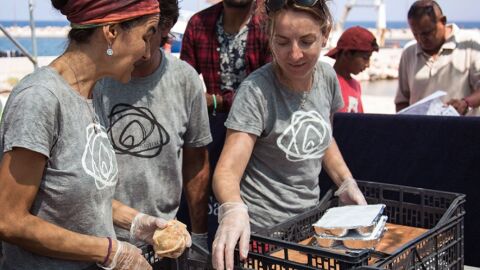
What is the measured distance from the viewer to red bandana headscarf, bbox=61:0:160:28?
1.49 meters

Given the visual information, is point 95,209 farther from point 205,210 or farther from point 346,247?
point 205,210

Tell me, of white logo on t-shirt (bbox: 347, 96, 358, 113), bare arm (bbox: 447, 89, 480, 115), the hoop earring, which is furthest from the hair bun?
bare arm (bbox: 447, 89, 480, 115)

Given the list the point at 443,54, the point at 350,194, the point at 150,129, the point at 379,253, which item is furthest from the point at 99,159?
the point at 443,54

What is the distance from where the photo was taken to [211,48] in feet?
9.93

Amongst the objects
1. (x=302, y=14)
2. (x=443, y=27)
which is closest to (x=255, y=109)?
(x=302, y=14)

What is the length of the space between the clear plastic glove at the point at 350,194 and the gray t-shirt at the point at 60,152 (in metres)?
0.81

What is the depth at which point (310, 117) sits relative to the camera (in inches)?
77.6

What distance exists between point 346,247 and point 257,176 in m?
0.51

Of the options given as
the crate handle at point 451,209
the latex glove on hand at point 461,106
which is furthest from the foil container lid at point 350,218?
the latex glove on hand at point 461,106

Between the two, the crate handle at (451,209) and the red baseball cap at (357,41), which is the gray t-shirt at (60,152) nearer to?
the crate handle at (451,209)

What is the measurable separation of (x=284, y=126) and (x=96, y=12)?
A: 699 mm

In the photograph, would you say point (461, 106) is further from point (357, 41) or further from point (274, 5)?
point (274, 5)

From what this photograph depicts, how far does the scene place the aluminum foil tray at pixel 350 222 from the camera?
61.7 inches

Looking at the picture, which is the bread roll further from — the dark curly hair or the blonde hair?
the dark curly hair
